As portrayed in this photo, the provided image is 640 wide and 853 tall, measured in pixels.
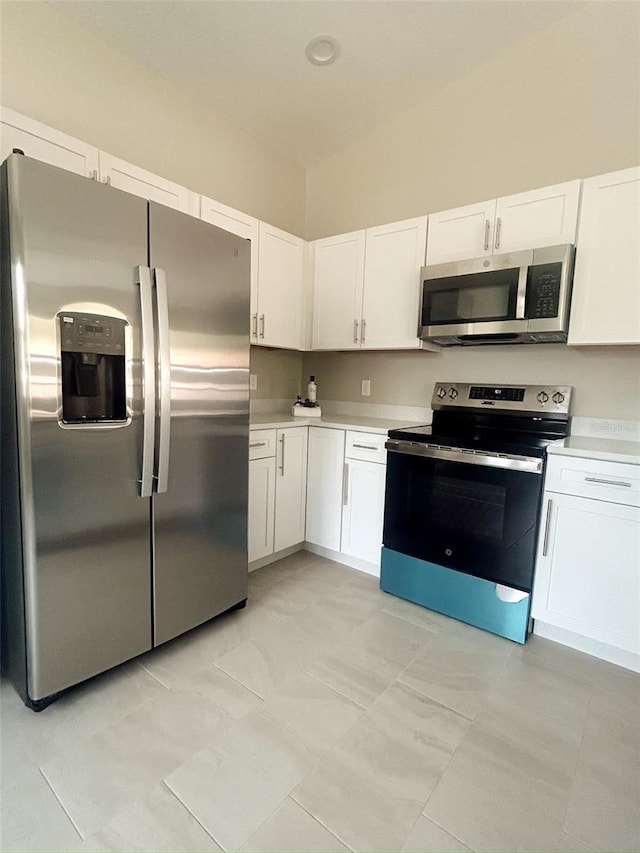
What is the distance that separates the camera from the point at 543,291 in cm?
203

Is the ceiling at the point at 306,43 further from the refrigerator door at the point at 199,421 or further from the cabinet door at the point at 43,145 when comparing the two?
the refrigerator door at the point at 199,421

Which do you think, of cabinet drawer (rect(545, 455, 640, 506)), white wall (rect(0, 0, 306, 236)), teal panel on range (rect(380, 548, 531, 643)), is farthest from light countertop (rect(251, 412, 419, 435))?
white wall (rect(0, 0, 306, 236))

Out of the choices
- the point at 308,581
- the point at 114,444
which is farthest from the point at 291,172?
the point at 308,581

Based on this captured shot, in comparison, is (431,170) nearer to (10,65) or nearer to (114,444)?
(10,65)

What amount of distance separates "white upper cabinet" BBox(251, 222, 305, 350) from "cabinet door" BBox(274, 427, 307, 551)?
671mm

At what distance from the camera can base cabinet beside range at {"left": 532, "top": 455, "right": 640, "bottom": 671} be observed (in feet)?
5.67

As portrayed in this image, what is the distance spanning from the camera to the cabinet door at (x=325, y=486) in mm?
2654

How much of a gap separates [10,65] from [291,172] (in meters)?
1.87

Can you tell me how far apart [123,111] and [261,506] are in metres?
2.32

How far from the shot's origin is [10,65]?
6.25ft

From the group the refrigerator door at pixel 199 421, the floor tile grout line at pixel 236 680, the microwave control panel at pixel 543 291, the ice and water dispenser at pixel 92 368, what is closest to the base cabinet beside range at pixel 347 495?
the refrigerator door at pixel 199 421

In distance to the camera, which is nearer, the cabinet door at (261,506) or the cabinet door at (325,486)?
the cabinet door at (261,506)

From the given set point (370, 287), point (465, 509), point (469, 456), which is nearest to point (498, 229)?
point (370, 287)

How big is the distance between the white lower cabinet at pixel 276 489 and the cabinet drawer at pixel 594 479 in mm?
1436
